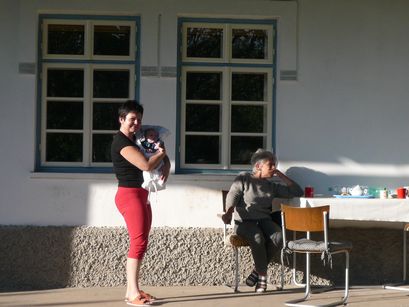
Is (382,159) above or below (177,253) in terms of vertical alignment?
above

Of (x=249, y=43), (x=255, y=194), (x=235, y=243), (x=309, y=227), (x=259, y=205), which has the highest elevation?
(x=249, y=43)

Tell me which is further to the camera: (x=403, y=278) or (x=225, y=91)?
(x=225, y=91)

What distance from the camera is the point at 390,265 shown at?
8828mm

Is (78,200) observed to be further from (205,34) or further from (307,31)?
(307,31)

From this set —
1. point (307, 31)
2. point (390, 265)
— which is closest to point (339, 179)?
point (390, 265)

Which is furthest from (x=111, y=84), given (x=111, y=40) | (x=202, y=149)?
(x=202, y=149)

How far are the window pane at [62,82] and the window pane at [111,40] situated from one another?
34 cm

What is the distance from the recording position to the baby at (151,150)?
740 centimetres

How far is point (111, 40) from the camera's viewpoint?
8977 millimetres

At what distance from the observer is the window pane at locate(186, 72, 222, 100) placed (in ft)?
29.6

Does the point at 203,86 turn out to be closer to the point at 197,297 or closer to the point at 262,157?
the point at 262,157

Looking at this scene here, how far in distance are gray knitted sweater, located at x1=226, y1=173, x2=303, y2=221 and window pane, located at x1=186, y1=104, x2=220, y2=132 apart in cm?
95

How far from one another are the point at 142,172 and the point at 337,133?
250 cm

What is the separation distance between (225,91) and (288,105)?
711 millimetres
